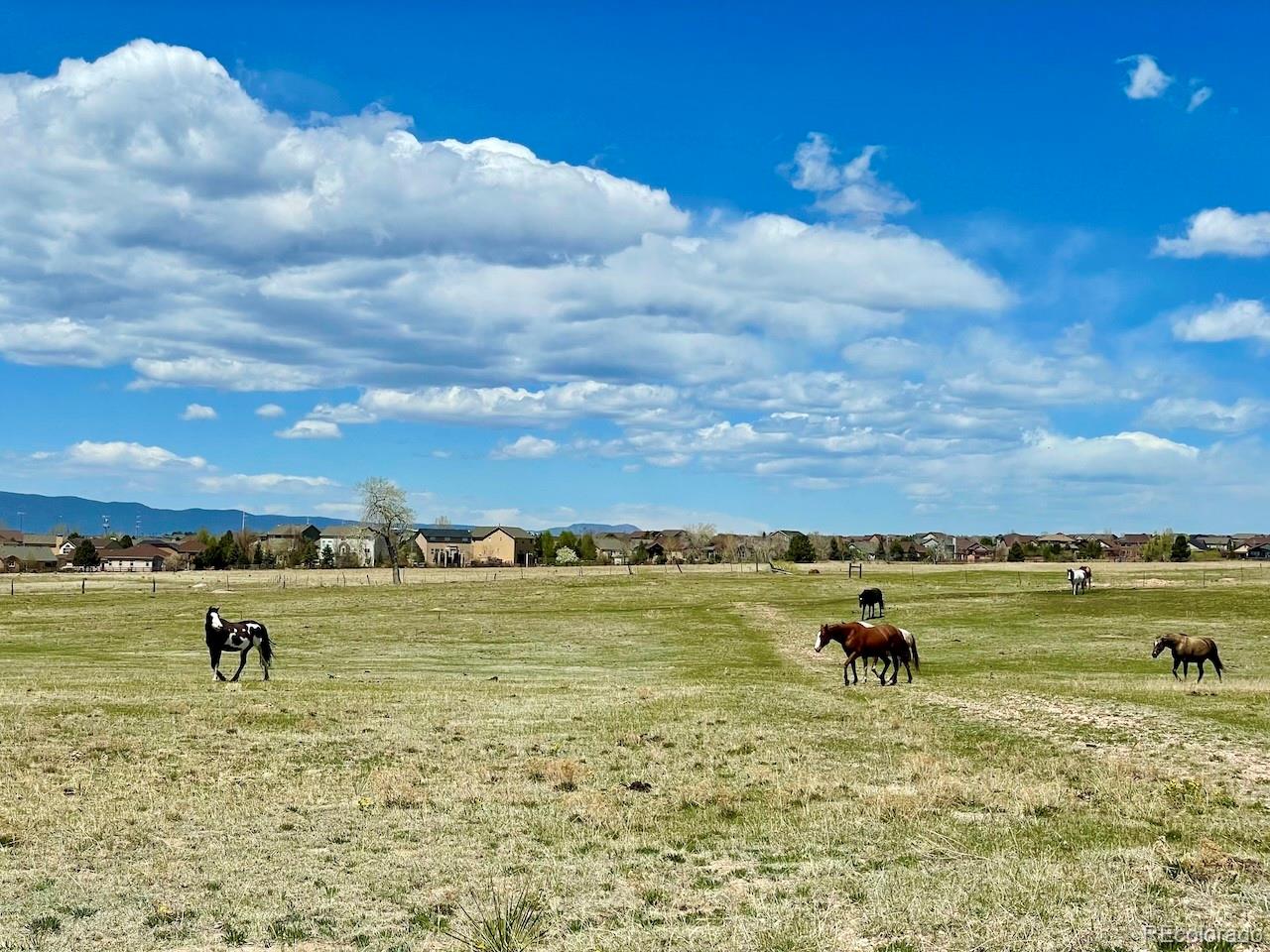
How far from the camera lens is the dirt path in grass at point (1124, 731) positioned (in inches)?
637

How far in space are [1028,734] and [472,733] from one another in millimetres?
10356

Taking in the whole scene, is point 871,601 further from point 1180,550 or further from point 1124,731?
point 1180,550

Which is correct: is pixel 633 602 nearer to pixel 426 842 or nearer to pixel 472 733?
pixel 472 733

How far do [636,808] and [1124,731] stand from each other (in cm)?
1119

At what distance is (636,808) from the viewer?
1347cm

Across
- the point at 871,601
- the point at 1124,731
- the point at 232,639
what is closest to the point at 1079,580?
the point at 871,601

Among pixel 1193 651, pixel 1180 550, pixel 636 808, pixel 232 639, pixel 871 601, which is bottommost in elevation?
pixel 1180 550

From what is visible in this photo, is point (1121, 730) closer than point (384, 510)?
Yes

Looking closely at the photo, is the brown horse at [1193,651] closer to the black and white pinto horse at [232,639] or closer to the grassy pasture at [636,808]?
the grassy pasture at [636,808]

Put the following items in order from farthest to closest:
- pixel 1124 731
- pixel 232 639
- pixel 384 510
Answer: pixel 384 510, pixel 232 639, pixel 1124 731

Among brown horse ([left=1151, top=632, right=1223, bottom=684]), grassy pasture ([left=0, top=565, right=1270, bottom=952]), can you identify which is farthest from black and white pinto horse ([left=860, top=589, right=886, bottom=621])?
grassy pasture ([left=0, top=565, right=1270, bottom=952])

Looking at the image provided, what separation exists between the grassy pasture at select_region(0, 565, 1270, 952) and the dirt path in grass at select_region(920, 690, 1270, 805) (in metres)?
0.11

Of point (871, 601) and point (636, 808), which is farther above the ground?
point (636, 808)

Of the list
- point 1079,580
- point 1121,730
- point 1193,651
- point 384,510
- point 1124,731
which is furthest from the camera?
point 384,510
